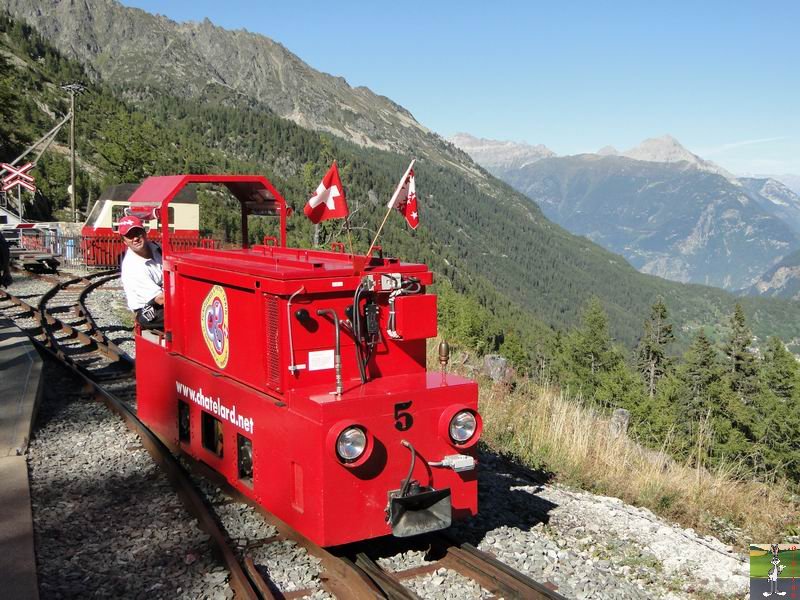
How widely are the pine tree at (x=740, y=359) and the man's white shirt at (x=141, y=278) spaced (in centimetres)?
5566

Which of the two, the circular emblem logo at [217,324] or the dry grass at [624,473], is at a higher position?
the circular emblem logo at [217,324]

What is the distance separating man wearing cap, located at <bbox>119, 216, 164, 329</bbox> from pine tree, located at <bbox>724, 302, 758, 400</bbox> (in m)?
55.6

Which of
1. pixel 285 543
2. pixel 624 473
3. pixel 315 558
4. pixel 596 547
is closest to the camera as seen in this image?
pixel 315 558

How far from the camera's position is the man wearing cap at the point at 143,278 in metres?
7.76

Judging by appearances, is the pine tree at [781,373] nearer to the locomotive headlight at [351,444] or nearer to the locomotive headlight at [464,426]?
the locomotive headlight at [464,426]

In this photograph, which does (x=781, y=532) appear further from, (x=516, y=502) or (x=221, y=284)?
(x=221, y=284)

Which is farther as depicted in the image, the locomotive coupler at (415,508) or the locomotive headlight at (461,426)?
the locomotive headlight at (461,426)

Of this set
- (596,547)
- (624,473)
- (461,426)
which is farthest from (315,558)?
(624,473)

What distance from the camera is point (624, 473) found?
806cm

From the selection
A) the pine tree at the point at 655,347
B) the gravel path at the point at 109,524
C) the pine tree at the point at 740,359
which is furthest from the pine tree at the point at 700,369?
the gravel path at the point at 109,524

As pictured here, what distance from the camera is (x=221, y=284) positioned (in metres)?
6.29

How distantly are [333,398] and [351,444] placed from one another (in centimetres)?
33

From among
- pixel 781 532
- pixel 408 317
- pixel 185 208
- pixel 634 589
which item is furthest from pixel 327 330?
pixel 185 208

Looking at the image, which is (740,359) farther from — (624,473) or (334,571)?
(334,571)
